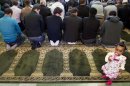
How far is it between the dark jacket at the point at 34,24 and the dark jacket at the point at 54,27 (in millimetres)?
201

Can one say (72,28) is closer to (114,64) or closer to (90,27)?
(90,27)

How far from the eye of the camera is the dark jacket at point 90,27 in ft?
22.2

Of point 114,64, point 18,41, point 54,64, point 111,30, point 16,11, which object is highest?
point 16,11

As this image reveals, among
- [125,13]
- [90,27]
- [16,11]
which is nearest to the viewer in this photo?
[90,27]

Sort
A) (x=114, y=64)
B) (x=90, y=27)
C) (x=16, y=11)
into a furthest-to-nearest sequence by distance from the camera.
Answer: (x=16, y=11) < (x=90, y=27) < (x=114, y=64)

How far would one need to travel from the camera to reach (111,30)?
657 centimetres

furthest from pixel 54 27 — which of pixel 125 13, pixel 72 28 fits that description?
pixel 125 13

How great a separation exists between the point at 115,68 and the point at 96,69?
0.60 metres

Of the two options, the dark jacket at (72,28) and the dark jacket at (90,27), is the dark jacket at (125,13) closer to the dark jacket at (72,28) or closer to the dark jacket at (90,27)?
the dark jacket at (90,27)

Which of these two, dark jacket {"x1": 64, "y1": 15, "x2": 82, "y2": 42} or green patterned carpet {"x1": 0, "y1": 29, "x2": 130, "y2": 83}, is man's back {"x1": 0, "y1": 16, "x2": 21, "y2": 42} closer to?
green patterned carpet {"x1": 0, "y1": 29, "x2": 130, "y2": 83}

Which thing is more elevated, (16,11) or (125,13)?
(16,11)

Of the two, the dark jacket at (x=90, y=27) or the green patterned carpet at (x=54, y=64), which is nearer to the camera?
the green patterned carpet at (x=54, y=64)

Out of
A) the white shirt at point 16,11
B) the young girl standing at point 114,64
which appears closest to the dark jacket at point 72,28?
the white shirt at point 16,11

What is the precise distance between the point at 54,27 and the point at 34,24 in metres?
0.50
